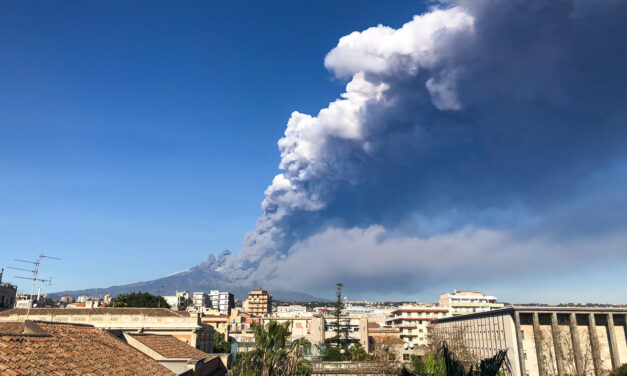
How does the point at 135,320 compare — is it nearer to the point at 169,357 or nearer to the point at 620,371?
the point at 169,357

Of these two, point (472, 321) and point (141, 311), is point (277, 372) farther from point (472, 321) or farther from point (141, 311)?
point (472, 321)

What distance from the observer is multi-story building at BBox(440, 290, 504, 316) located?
418 feet

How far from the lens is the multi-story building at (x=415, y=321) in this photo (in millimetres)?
114188

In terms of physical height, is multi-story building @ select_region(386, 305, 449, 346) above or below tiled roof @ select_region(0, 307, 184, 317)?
below

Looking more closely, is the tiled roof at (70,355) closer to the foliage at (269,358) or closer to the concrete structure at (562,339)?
the foliage at (269,358)

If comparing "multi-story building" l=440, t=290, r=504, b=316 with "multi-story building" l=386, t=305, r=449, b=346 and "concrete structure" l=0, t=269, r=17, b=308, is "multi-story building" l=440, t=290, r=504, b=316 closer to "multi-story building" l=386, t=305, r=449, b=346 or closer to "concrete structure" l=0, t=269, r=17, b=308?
"multi-story building" l=386, t=305, r=449, b=346

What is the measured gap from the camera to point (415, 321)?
381 feet

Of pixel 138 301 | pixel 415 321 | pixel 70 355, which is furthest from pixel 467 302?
pixel 70 355

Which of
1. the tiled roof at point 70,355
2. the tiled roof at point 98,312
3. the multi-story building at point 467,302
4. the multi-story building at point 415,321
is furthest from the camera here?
the multi-story building at point 467,302

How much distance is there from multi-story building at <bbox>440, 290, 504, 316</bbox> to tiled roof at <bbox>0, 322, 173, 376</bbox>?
113805mm

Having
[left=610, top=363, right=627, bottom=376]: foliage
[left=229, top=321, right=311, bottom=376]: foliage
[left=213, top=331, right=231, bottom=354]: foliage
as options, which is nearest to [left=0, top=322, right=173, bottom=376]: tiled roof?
[left=229, top=321, right=311, bottom=376]: foliage

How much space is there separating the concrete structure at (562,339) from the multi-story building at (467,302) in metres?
69.1

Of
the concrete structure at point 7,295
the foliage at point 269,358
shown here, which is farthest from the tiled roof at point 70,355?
the concrete structure at point 7,295

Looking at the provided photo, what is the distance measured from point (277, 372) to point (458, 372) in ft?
45.2
